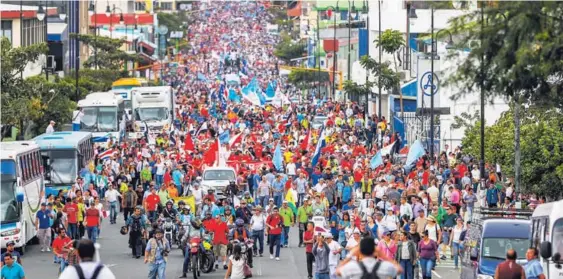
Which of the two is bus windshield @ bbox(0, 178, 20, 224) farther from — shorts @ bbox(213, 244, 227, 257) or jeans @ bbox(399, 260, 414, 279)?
jeans @ bbox(399, 260, 414, 279)

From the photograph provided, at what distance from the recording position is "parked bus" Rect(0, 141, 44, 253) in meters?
31.9

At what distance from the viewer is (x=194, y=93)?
352 feet

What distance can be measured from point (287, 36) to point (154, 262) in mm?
167914

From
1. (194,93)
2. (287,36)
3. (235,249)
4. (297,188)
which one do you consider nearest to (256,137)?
(297,188)

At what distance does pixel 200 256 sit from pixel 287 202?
531cm

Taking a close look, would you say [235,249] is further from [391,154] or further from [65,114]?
[65,114]

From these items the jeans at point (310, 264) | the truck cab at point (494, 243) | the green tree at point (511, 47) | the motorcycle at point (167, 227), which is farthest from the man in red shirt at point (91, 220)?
the green tree at point (511, 47)

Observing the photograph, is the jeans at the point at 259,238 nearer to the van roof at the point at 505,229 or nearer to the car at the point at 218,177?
the van roof at the point at 505,229

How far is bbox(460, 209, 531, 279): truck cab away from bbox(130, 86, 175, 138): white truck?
141 feet

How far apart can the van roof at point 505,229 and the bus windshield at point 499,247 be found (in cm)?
8

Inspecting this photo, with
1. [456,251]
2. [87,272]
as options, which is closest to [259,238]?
[456,251]

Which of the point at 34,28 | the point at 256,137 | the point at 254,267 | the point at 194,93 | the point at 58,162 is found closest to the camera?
the point at 254,267

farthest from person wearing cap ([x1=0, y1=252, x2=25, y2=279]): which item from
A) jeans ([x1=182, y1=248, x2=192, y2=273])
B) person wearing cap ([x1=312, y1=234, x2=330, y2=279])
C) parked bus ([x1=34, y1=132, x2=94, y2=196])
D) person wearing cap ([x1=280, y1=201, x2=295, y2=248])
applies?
parked bus ([x1=34, y1=132, x2=94, y2=196])

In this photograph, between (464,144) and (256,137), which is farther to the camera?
(256,137)
